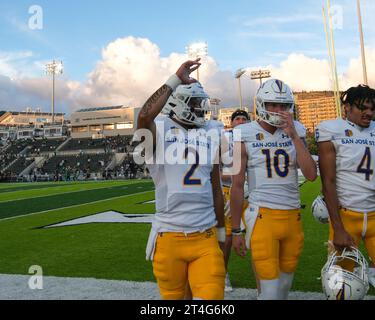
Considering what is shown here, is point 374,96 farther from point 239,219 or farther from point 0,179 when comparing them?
point 0,179

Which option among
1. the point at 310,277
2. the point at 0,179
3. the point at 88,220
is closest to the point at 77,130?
the point at 0,179

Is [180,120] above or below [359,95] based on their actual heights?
below

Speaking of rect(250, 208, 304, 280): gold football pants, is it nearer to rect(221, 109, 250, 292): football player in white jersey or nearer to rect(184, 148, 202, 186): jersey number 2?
rect(184, 148, 202, 186): jersey number 2

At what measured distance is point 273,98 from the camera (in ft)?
10.9

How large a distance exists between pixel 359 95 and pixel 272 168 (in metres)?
0.86

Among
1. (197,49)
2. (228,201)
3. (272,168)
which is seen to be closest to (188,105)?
(272,168)

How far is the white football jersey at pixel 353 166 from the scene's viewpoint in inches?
124

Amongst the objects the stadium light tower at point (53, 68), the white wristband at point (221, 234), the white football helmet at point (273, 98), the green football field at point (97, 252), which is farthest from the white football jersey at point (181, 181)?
the stadium light tower at point (53, 68)

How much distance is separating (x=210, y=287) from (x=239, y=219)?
0.77 metres

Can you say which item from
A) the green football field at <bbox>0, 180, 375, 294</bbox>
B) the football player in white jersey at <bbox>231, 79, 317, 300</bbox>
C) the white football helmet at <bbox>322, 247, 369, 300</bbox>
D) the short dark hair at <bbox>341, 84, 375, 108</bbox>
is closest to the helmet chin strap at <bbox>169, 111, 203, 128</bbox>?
the football player in white jersey at <bbox>231, 79, 317, 300</bbox>

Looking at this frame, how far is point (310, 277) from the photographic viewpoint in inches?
200

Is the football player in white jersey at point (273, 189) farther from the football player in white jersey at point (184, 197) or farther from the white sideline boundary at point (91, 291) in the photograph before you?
the white sideline boundary at point (91, 291)

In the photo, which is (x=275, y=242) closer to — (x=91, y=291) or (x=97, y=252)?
(x=91, y=291)

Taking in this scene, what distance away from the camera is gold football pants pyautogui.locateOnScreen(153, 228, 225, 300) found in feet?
9.00
